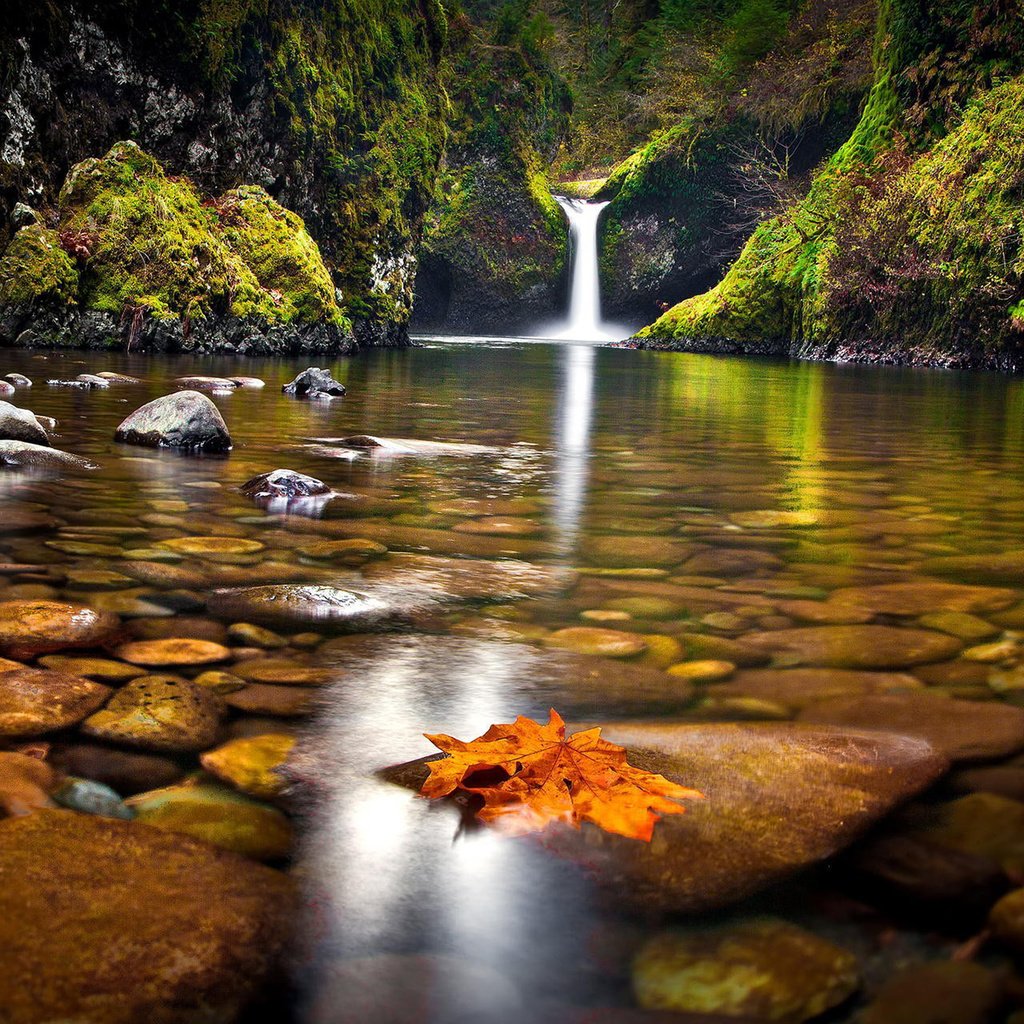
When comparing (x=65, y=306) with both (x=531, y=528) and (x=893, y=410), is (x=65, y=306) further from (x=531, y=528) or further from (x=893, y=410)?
(x=531, y=528)

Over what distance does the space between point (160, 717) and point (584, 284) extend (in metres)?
34.1

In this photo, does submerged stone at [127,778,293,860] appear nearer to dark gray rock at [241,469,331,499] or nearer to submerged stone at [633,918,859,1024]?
submerged stone at [633,918,859,1024]

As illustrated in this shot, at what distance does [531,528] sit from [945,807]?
2129 millimetres

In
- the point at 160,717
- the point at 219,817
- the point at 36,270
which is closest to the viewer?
the point at 219,817

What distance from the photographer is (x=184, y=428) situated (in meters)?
4.96

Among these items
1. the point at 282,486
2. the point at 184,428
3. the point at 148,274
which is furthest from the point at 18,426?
the point at 148,274

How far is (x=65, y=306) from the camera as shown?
13.8 meters

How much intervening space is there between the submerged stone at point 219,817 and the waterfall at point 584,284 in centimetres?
3353

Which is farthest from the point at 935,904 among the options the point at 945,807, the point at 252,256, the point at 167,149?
the point at 167,149

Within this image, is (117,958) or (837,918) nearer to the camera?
(117,958)

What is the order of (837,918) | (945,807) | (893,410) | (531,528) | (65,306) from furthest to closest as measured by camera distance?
(65,306)
(893,410)
(531,528)
(945,807)
(837,918)

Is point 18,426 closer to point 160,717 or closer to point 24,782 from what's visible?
point 160,717

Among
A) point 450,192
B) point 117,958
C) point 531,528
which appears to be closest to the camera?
point 117,958

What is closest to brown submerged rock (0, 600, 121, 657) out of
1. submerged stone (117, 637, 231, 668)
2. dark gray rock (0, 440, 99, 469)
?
submerged stone (117, 637, 231, 668)
